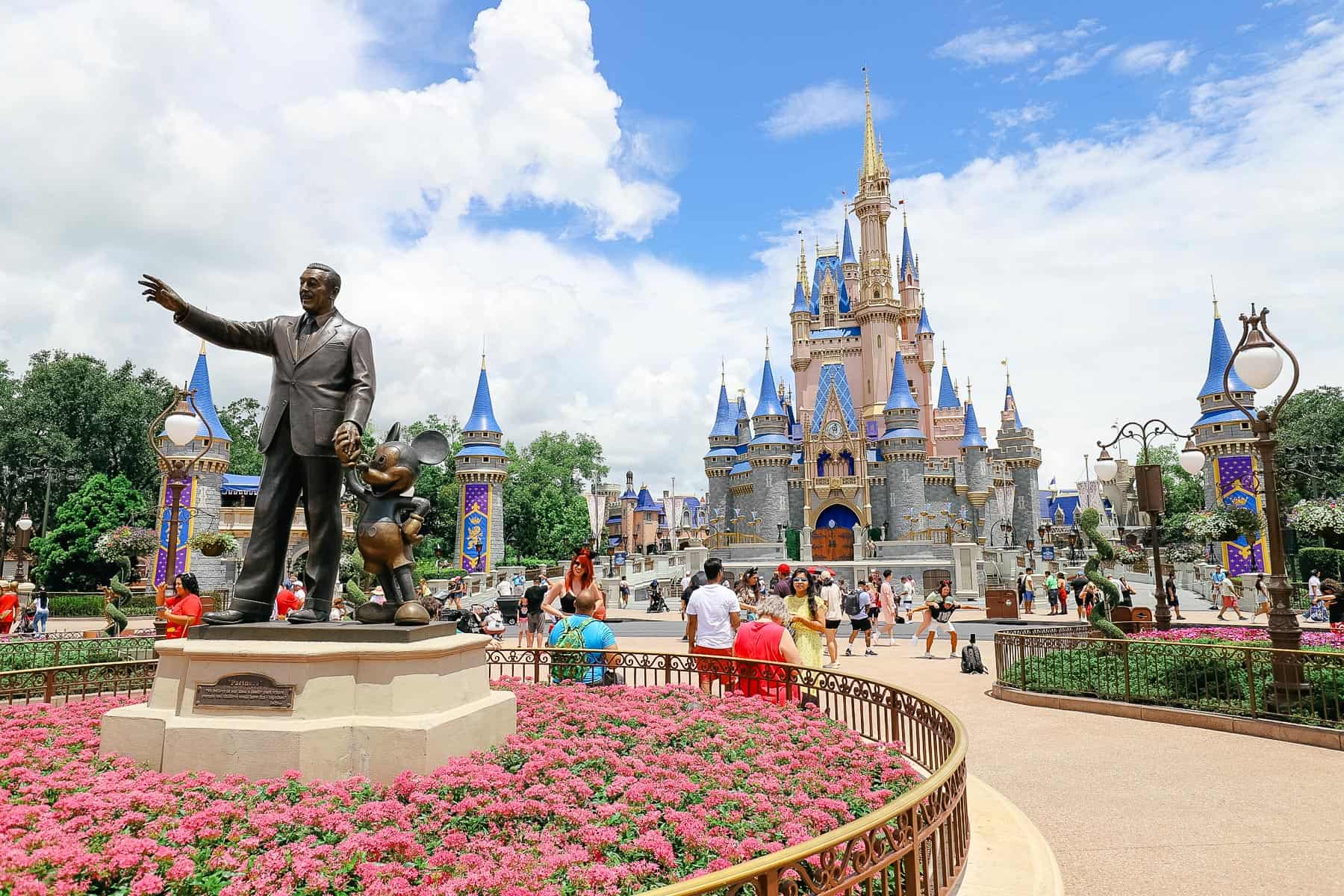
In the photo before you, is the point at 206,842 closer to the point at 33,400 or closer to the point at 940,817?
the point at 940,817

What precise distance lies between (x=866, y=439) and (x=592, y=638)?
42419mm

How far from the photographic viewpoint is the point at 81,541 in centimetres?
3450

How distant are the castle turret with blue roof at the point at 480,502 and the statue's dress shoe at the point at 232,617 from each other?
35142 mm

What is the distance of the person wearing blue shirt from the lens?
8.23 metres

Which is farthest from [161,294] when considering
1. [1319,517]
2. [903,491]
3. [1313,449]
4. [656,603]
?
[1313,449]

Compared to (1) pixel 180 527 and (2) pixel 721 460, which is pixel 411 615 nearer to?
(1) pixel 180 527

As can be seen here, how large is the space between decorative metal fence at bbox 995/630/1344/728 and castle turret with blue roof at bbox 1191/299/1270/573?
29.5 metres

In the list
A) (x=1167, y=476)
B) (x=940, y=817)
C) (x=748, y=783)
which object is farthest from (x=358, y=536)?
(x=1167, y=476)

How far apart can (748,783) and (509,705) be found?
2113 millimetres

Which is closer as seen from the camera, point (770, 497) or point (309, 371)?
point (309, 371)

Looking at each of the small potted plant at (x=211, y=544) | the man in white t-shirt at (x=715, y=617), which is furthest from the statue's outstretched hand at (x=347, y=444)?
the small potted plant at (x=211, y=544)

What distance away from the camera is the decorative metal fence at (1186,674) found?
25.6ft

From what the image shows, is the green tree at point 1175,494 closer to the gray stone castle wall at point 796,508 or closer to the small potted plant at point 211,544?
the gray stone castle wall at point 796,508

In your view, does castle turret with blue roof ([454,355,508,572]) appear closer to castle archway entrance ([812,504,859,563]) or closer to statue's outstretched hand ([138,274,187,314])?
castle archway entrance ([812,504,859,563])
